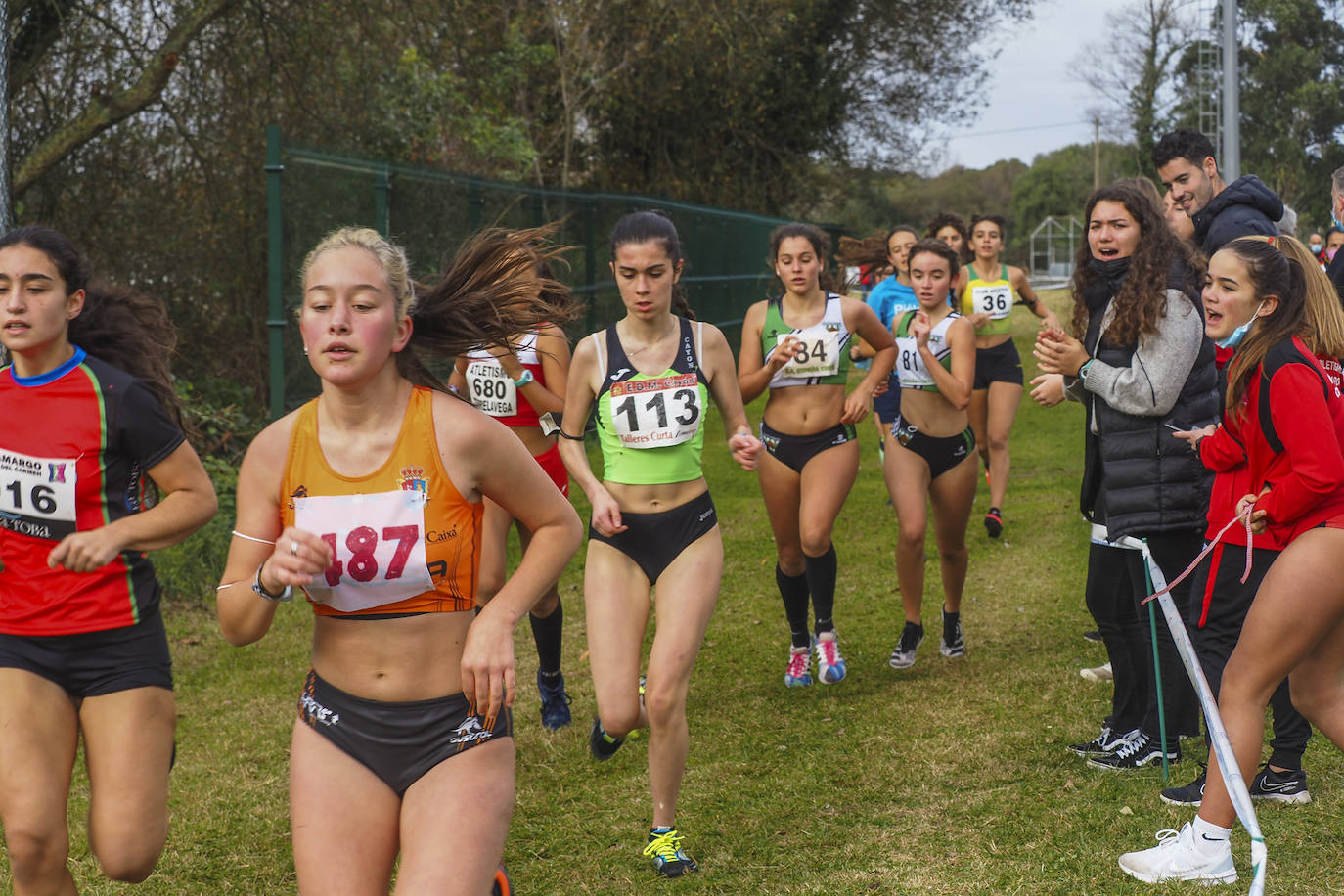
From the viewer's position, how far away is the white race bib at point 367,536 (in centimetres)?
311

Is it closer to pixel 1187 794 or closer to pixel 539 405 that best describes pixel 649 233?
pixel 539 405

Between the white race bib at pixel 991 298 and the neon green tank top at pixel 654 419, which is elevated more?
the white race bib at pixel 991 298

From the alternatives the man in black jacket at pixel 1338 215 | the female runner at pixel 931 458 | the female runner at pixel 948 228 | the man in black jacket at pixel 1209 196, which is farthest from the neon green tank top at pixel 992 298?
the man in black jacket at pixel 1338 215

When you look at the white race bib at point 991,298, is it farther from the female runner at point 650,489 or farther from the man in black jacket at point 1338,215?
the female runner at point 650,489

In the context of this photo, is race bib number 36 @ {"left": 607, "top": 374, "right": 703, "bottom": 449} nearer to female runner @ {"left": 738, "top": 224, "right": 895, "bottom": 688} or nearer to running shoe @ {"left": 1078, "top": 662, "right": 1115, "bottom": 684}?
female runner @ {"left": 738, "top": 224, "right": 895, "bottom": 688}

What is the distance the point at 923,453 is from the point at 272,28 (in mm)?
7107

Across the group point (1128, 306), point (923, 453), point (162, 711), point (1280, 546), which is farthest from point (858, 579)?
point (162, 711)

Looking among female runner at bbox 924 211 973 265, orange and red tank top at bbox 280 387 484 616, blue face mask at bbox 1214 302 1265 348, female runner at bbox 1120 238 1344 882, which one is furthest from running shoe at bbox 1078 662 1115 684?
orange and red tank top at bbox 280 387 484 616

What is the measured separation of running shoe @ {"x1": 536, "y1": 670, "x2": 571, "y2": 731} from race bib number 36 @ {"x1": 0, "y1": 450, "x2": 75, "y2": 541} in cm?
310

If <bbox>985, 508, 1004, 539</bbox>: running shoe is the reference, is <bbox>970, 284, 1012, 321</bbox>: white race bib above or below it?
above

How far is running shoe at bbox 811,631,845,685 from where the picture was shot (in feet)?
23.3

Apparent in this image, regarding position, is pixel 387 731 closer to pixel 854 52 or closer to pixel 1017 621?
pixel 1017 621

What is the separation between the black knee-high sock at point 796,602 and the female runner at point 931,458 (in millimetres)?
550

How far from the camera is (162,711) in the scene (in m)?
3.83
